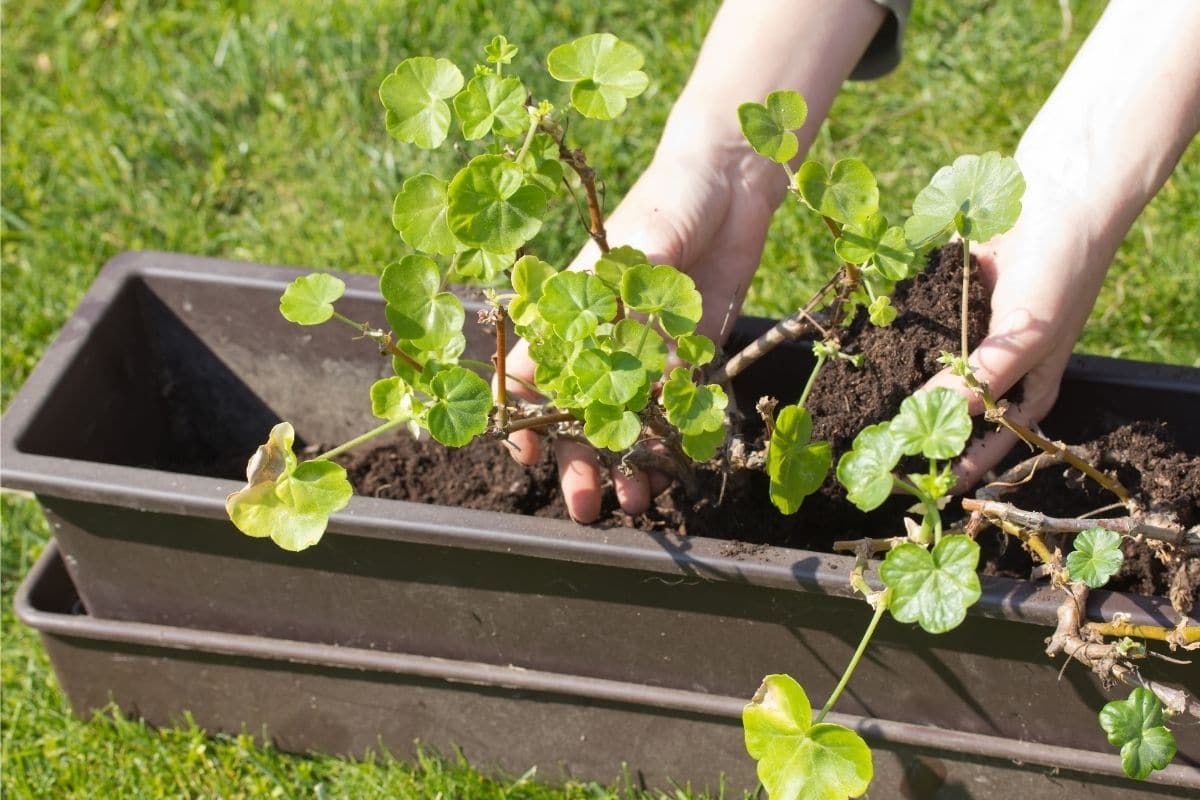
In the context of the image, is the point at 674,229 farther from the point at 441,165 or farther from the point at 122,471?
the point at 441,165

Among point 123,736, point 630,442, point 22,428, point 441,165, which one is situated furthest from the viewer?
point 441,165

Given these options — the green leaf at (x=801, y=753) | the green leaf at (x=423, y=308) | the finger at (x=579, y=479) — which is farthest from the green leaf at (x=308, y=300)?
the green leaf at (x=801, y=753)

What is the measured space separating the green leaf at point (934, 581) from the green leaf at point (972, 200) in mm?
316

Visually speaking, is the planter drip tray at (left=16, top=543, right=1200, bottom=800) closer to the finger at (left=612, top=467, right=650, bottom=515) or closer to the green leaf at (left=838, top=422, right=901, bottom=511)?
the finger at (left=612, top=467, right=650, bottom=515)

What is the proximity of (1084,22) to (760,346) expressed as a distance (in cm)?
160

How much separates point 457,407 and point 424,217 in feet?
0.59

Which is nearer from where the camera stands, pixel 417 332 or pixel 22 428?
pixel 417 332

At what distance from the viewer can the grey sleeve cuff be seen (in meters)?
1.67

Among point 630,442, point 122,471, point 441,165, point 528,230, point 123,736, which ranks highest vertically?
point 528,230

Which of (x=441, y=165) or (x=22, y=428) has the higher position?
(x=22, y=428)

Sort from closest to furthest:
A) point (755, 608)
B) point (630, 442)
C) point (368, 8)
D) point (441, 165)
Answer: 1. point (630, 442)
2. point (755, 608)
3. point (441, 165)
4. point (368, 8)

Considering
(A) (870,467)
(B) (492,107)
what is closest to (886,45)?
(B) (492,107)

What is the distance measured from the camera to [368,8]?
2.60 m

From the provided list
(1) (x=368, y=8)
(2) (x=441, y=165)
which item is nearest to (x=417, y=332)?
(2) (x=441, y=165)
